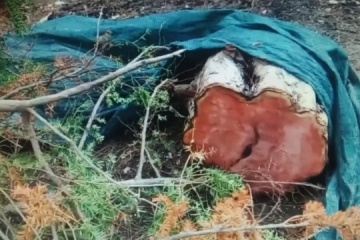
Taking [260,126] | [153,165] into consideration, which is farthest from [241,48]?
[153,165]

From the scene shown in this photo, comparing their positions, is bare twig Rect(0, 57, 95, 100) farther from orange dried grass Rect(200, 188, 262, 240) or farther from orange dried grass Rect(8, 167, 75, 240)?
orange dried grass Rect(200, 188, 262, 240)

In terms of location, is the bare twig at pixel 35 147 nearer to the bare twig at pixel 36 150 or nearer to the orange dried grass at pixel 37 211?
the bare twig at pixel 36 150

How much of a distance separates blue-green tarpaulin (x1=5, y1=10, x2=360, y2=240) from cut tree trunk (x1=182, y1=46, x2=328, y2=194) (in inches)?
3.5

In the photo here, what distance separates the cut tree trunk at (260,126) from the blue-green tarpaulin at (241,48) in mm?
89

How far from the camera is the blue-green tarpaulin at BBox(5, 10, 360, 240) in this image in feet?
7.72

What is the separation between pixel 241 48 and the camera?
239 centimetres

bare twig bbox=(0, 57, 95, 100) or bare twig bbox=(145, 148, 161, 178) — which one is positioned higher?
bare twig bbox=(0, 57, 95, 100)

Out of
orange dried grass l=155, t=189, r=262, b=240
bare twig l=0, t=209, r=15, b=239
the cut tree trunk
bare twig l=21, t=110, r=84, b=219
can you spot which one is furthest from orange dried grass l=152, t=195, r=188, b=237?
the cut tree trunk

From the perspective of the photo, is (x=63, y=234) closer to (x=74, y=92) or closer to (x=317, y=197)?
(x=74, y=92)

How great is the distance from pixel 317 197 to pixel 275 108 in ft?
1.07

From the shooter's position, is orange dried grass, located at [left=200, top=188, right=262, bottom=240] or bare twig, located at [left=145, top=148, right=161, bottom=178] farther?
bare twig, located at [left=145, top=148, right=161, bottom=178]

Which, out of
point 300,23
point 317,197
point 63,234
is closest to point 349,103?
point 317,197

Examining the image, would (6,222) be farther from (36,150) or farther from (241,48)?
(241,48)

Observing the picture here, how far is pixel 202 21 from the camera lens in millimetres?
2766
